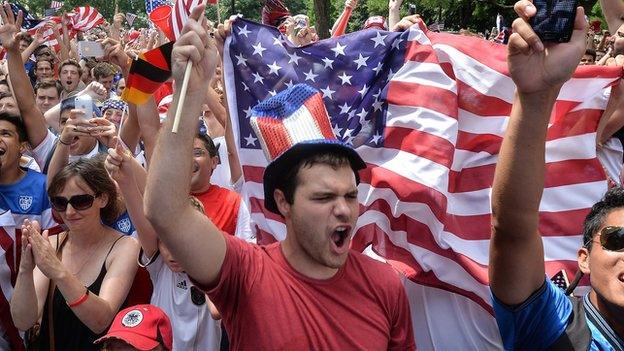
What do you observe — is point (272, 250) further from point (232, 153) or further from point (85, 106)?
point (85, 106)

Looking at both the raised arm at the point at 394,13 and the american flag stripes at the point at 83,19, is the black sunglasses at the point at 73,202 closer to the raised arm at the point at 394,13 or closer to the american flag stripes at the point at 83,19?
the raised arm at the point at 394,13

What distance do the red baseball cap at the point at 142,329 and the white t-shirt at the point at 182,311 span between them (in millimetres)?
396

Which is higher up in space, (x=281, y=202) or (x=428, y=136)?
(x=281, y=202)

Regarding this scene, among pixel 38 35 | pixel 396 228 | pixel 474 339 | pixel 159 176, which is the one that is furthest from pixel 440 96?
pixel 38 35

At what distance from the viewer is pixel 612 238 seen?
6.98 ft

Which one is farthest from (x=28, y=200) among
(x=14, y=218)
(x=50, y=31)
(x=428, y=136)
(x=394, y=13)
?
(x=50, y=31)

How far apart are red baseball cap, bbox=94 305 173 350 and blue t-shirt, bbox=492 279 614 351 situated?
1506 millimetres

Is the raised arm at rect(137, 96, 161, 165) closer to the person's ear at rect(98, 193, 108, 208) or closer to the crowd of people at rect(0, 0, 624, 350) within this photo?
the crowd of people at rect(0, 0, 624, 350)

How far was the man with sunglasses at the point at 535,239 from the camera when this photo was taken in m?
1.77

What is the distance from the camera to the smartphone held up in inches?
66.7

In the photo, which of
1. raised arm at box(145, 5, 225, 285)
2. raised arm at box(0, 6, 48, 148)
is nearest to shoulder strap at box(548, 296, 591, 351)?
raised arm at box(145, 5, 225, 285)

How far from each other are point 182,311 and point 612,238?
82.9 inches

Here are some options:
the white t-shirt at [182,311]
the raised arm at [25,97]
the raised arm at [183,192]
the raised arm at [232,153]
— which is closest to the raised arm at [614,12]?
the raised arm at [232,153]

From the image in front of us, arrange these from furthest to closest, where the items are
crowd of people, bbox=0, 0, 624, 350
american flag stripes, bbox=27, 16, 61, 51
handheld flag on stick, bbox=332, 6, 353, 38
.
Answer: american flag stripes, bbox=27, 16, 61, 51, handheld flag on stick, bbox=332, 6, 353, 38, crowd of people, bbox=0, 0, 624, 350
